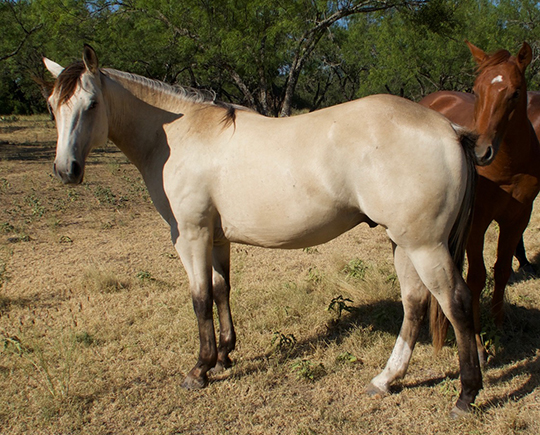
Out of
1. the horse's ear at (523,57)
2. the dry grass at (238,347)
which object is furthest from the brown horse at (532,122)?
the horse's ear at (523,57)

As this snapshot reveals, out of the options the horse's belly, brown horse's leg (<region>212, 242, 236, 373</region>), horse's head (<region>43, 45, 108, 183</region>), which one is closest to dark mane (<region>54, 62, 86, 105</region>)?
horse's head (<region>43, 45, 108, 183</region>)

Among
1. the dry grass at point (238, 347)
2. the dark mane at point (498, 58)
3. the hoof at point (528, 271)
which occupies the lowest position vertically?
the dry grass at point (238, 347)

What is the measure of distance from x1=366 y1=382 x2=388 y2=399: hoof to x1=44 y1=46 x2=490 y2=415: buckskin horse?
13mm

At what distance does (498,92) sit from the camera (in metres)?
2.83

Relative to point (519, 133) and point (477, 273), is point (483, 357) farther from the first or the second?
point (519, 133)

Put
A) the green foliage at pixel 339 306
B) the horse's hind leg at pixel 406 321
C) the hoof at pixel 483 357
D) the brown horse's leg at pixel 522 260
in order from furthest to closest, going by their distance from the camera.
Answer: the brown horse's leg at pixel 522 260 → the green foliage at pixel 339 306 → the hoof at pixel 483 357 → the horse's hind leg at pixel 406 321

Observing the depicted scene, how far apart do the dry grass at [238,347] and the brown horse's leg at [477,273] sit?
136mm

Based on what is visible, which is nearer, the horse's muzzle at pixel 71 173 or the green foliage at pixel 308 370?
the horse's muzzle at pixel 71 173

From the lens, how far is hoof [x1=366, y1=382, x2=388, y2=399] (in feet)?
9.83

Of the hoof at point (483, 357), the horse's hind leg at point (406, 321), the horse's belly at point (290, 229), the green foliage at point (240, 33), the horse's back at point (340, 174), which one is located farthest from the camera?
the green foliage at point (240, 33)

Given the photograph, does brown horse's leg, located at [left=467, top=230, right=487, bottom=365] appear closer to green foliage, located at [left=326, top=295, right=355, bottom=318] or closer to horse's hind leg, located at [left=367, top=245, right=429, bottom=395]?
horse's hind leg, located at [left=367, top=245, right=429, bottom=395]

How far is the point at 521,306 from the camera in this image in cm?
421

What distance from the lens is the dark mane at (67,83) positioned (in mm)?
2746

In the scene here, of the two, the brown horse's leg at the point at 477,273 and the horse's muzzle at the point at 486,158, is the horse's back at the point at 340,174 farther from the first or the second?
the brown horse's leg at the point at 477,273
